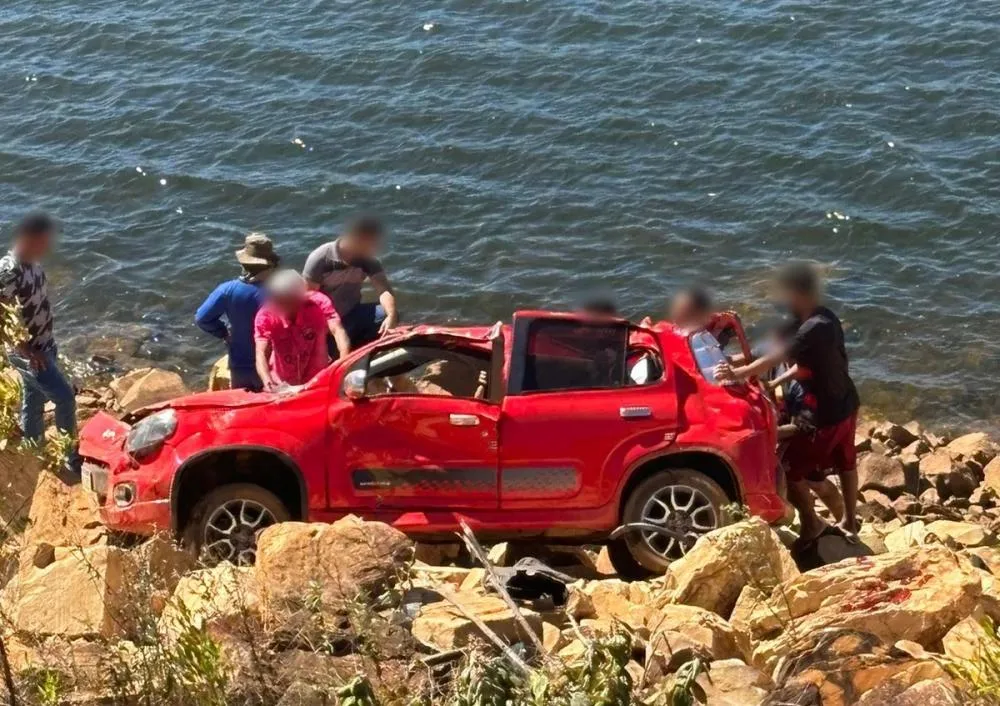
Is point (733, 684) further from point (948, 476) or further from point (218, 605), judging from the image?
point (948, 476)

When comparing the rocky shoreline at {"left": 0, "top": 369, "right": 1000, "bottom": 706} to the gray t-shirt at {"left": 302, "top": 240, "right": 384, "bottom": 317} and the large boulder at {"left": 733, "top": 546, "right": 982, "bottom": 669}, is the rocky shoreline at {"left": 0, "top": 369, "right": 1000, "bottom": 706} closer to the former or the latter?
the large boulder at {"left": 733, "top": 546, "right": 982, "bottom": 669}

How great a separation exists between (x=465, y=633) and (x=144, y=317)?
35.6 ft

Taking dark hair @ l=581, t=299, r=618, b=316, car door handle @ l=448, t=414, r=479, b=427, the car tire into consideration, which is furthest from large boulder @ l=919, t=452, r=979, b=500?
car door handle @ l=448, t=414, r=479, b=427

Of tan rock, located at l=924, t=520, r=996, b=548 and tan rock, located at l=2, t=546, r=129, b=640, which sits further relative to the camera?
tan rock, located at l=924, t=520, r=996, b=548

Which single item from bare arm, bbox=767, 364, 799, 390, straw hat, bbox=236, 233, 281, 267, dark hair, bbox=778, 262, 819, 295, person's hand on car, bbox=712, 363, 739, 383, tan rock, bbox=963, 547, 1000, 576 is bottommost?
tan rock, bbox=963, 547, 1000, 576

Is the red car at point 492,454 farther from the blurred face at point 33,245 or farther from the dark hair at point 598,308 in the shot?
the blurred face at point 33,245

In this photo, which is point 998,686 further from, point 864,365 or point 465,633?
point 864,365

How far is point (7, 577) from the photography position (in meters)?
7.87

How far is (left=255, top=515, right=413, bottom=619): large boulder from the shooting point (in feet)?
24.0

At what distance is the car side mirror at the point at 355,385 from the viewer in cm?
891

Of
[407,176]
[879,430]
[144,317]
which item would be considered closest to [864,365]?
[879,430]

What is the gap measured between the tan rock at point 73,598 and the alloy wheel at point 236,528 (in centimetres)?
138

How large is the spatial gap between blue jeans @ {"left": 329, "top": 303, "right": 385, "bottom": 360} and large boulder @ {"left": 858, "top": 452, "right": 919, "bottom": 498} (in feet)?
12.7

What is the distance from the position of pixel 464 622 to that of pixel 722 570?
1659mm
